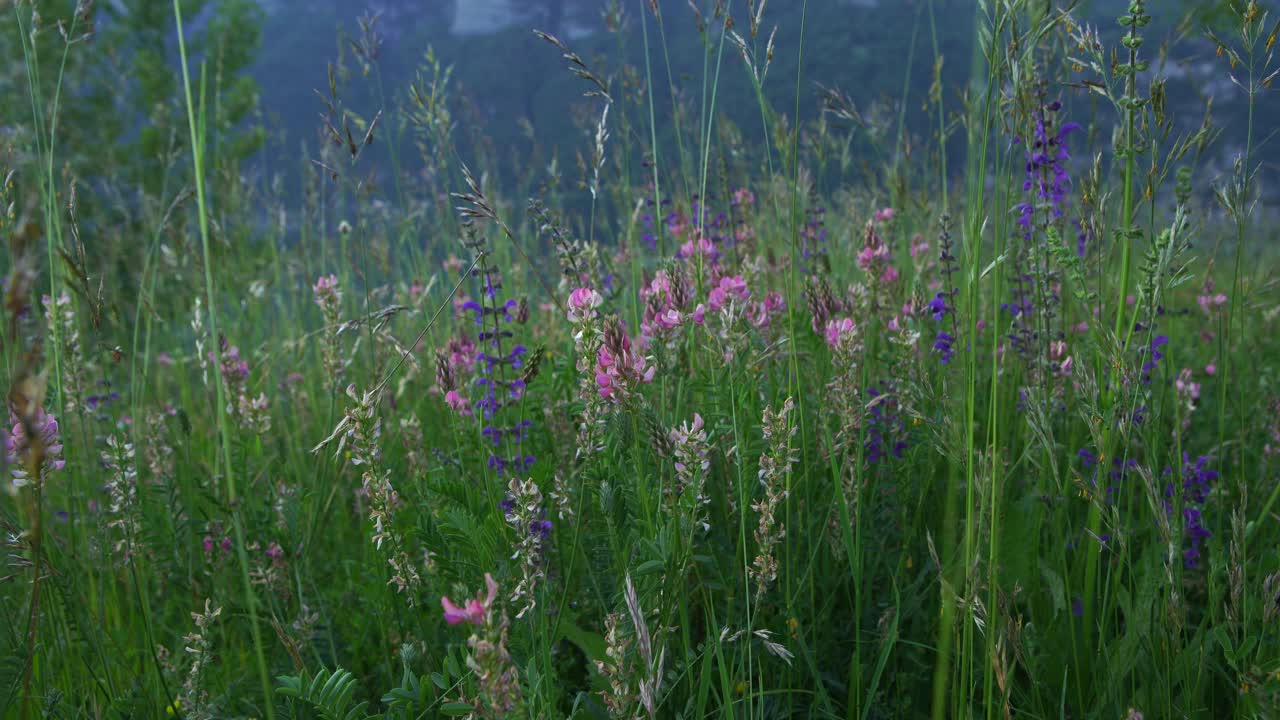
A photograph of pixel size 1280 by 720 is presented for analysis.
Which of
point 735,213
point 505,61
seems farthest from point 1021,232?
point 505,61

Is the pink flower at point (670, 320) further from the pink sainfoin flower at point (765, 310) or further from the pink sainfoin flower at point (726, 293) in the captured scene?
the pink sainfoin flower at point (726, 293)

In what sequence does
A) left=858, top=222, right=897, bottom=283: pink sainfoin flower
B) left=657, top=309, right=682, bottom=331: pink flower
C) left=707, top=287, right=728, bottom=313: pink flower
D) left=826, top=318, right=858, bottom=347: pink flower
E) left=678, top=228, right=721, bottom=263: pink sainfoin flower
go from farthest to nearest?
left=678, top=228, right=721, bottom=263: pink sainfoin flower → left=858, top=222, right=897, bottom=283: pink sainfoin flower → left=707, top=287, right=728, bottom=313: pink flower → left=826, top=318, right=858, bottom=347: pink flower → left=657, top=309, right=682, bottom=331: pink flower

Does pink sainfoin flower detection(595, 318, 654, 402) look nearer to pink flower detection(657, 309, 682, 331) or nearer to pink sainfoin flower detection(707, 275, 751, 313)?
pink flower detection(657, 309, 682, 331)

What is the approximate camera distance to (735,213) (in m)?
3.17

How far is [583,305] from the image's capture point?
1.20 metres

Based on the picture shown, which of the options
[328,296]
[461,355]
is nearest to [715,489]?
[461,355]

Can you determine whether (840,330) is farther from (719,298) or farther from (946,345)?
(946,345)

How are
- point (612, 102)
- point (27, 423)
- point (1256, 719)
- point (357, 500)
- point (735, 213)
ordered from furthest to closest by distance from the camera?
point (735, 213) < point (357, 500) < point (612, 102) < point (1256, 719) < point (27, 423)

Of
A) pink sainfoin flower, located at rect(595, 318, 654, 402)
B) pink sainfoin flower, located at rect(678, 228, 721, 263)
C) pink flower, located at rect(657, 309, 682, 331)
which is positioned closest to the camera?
pink sainfoin flower, located at rect(595, 318, 654, 402)

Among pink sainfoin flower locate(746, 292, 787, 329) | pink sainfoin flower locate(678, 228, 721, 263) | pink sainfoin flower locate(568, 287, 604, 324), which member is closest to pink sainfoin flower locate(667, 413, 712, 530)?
pink sainfoin flower locate(568, 287, 604, 324)

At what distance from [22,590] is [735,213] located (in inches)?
101

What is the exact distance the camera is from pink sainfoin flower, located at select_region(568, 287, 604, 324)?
118cm

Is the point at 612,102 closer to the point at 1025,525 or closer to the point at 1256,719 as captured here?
the point at 1025,525

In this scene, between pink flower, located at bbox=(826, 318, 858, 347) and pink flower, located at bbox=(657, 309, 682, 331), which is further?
pink flower, located at bbox=(826, 318, 858, 347)
